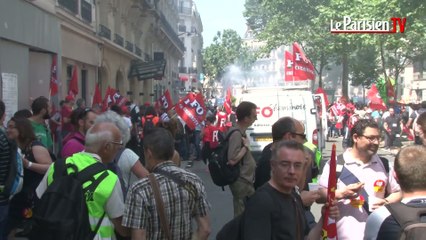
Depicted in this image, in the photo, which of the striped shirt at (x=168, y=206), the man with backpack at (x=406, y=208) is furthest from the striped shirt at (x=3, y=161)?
the man with backpack at (x=406, y=208)

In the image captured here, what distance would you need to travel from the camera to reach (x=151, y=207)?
149 inches

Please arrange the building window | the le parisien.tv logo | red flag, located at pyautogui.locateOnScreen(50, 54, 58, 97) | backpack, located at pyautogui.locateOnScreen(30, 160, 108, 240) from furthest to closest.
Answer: the le parisien.tv logo → the building window → red flag, located at pyautogui.locateOnScreen(50, 54, 58, 97) → backpack, located at pyautogui.locateOnScreen(30, 160, 108, 240)

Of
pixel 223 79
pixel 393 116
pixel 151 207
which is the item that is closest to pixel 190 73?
pixel 223 79

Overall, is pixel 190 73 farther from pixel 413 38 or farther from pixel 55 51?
pixel 55 51

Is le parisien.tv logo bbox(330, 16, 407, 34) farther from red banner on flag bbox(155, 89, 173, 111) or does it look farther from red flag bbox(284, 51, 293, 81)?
red banner on flag bbox(155, 89, 173, 111)

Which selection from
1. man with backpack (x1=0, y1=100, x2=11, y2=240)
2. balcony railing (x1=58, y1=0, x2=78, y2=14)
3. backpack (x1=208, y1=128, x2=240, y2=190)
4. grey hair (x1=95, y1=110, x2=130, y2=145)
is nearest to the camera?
grey hair (x1=95, y1=110, x2=130, y2=145)

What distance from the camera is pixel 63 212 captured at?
3.67 m

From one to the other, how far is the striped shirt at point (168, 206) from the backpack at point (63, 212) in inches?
10.2

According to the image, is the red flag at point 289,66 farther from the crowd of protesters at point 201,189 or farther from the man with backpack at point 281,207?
the man with backpack at point 281,207

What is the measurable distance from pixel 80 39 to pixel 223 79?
8382 cm

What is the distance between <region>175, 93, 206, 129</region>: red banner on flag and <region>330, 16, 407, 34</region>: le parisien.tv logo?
9.61m

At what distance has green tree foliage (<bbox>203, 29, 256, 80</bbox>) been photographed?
98.4 meters

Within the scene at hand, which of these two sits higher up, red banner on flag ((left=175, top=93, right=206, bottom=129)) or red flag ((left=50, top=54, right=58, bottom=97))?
red flag ((left=50, top=54, right=58, bottom=97))

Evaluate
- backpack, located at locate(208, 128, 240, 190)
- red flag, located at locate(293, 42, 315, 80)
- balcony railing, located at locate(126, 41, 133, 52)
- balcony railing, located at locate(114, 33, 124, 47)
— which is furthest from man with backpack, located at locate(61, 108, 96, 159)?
balcony railing, located at locate(126, 41, 133, 52)
